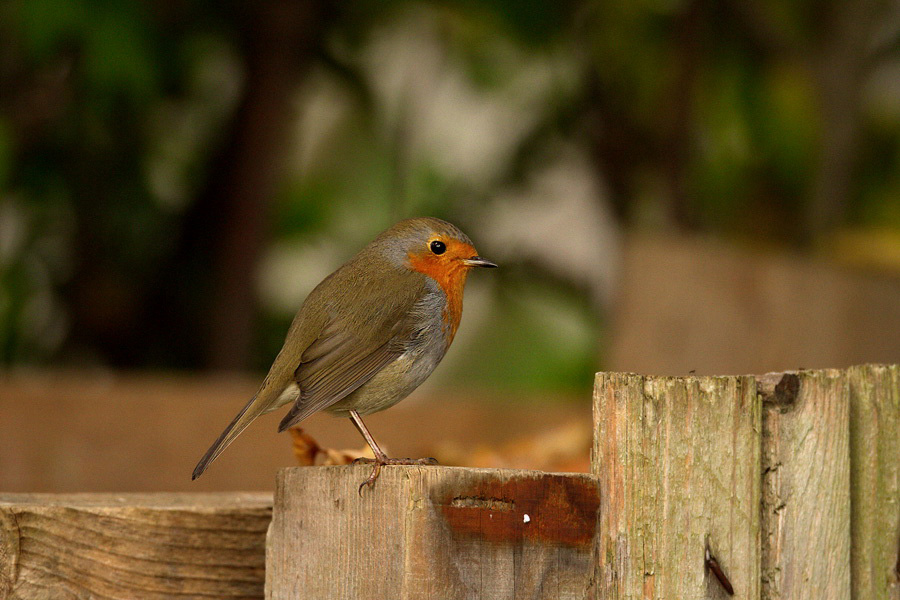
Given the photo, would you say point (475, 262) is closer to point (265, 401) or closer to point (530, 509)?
point (265, 401)

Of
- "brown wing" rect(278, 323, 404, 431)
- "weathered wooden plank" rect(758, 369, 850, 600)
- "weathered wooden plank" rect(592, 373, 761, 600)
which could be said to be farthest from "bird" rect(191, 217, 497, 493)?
"weathered wooden plank" rect(758, 369, 850, 600)

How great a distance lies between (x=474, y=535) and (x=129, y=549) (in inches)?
30.8

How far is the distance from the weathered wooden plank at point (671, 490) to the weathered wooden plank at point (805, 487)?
0.18 ft

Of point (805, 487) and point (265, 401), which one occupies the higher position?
point (265, 401)

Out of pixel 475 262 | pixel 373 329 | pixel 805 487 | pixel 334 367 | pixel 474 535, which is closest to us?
pixel 474 535

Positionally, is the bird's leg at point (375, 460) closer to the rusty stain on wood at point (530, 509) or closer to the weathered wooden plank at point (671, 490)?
the rusty stain on wood at point (530, 509)

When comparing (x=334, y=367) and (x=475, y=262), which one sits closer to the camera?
(x=334, y=367)

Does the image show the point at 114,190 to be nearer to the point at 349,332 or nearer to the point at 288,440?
the point at 288,440

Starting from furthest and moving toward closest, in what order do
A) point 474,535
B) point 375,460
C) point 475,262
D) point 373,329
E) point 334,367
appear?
1. point 475,262
2. point 373,329
3. point 334,367
4. point 375,460
5. point 474,535

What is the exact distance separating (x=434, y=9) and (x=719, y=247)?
2093 millimetres

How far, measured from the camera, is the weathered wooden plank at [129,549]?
2.17 meters

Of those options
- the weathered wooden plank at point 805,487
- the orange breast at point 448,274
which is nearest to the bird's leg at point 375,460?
the orange breast at point 448,274

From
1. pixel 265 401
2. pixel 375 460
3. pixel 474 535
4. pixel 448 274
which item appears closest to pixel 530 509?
pixel 474 535

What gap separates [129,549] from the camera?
224 centimetres
